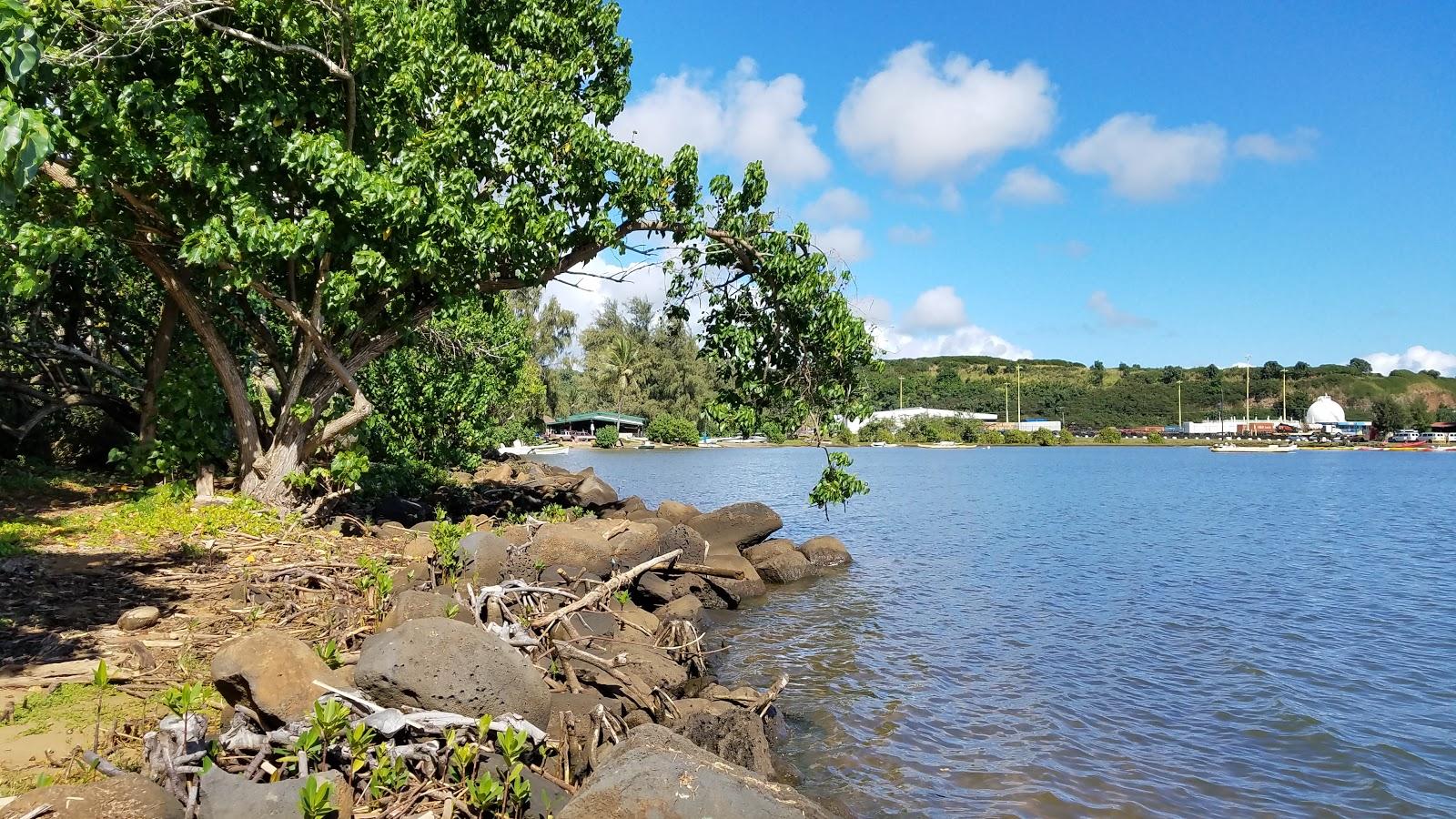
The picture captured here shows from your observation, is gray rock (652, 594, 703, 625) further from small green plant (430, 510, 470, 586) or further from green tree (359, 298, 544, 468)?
green tree (359, 298, 544, 468)

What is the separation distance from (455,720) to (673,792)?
175 centimetres

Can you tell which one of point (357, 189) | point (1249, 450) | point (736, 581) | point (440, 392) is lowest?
point (736, 581)

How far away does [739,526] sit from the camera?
1897cm

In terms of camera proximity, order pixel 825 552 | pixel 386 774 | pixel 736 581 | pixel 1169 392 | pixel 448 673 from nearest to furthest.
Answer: pixel 386 774 < pixel 448 673 < pixel 736 581 < pixel 825 552 < pixel 1169 392

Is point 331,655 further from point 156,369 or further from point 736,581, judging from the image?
point 156,369

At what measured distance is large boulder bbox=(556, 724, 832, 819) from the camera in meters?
5.22

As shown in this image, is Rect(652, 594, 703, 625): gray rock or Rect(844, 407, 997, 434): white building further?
Rect(844, 407, 997, 434): white building

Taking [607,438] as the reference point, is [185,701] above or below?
below

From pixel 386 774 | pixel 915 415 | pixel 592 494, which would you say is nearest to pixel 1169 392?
pixel 915 415

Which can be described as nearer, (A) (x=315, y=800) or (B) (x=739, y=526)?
(A) (x=315, y=800)

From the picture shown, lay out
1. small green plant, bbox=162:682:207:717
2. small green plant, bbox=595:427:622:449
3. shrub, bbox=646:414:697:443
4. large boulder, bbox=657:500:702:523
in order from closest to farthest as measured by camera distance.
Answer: small green plant, bbox=162:682:207:717 < large boulder, bbox=657:500:702:523 < small green plant, bbox=595:427:622:449 < shrub, bbox=646:414:697:443

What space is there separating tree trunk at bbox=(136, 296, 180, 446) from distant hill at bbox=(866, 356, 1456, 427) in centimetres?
12275

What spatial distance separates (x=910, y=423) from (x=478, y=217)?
354ft

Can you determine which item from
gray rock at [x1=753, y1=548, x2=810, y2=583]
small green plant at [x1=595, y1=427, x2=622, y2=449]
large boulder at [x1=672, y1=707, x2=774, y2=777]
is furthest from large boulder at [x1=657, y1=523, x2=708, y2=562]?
small green plant at [x1=595, y1=427, x2=622, y2=449]
